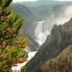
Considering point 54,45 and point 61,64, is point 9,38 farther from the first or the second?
point 54,45

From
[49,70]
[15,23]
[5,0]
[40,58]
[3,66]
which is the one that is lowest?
[40,58]

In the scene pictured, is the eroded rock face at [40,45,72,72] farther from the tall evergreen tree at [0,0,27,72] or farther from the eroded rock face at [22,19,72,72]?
the tall evergreen tree at [0,0,27,72]

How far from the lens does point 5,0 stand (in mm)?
28938

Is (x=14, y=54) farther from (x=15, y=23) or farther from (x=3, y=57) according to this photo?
(x=15, y=23)

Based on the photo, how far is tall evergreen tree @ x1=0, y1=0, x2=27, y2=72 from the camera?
28.2 metres

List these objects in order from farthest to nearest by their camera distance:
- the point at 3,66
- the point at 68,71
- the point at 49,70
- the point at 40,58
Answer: the point at 40,58
the point at 49,70
the point at 68,71
the point at 3,66

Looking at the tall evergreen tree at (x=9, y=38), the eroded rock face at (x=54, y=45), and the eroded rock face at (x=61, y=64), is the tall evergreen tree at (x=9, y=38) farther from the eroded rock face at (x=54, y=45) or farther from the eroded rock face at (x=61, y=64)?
the eroded rock face at (x=54, y=45)

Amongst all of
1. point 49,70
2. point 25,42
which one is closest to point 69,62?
point 49,70

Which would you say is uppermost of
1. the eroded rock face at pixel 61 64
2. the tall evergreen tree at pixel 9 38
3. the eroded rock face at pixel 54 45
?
the tall evergreen tree at pixel 9 38

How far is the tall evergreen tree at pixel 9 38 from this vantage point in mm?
28250

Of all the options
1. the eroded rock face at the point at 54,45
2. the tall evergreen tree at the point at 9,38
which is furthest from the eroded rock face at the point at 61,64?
the tall evergreen tree at the point at 9,38

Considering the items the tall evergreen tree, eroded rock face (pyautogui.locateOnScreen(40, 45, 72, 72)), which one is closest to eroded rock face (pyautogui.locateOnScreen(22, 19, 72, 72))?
eroded rock face (pyautogui.locateOnScreen(40, 45, 72, 72))

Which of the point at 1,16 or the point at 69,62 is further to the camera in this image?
the point at 69,62

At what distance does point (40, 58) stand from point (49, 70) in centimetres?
6622
